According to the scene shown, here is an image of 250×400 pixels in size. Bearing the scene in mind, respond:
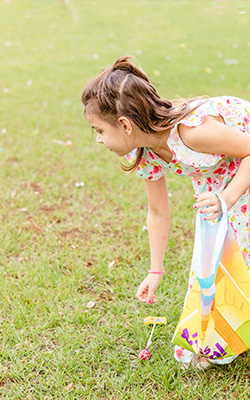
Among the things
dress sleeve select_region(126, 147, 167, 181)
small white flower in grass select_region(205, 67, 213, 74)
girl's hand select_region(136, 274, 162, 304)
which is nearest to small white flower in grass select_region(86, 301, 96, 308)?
girl's hand select_region(136, 274, 162, 304)

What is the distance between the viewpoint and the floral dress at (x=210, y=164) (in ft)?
5.41

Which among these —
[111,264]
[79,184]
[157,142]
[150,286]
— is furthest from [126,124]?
[79,184]

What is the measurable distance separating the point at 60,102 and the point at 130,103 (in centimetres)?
385

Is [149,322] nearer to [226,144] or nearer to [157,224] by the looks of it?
[157,224]

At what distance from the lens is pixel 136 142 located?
5.47 feet

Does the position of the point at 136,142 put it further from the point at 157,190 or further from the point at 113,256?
the point at 113,256

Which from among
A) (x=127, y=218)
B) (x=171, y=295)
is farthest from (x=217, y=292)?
(x=127, y=218)

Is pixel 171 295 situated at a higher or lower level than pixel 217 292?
lower

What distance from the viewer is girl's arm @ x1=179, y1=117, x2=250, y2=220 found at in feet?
5.18

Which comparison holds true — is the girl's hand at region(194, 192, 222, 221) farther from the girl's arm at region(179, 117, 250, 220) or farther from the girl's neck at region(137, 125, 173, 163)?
the girl's neck at region(137, 125, 173, 163)

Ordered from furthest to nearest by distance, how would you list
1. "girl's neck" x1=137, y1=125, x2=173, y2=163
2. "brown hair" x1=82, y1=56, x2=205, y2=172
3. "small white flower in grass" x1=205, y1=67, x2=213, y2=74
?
1. "small white flower in grass" x1=205, y1=67, x2=213, y2=74
2. "girl's neck" x1=137, y1=125, x2=173, y2=163
3. "brown hair" x1=82, y1=56, x2=205, y2=172

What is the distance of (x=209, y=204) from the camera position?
1440 millimetres

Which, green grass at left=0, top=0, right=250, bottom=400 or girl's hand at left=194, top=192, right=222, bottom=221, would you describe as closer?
girl's hand at left=194, top=192, right=222, bottom=221

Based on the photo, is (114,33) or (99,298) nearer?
(99,298)
